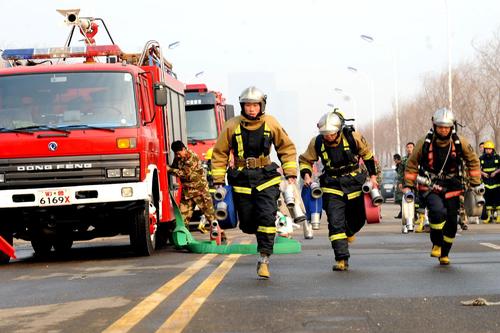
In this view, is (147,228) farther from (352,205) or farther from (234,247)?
(352,205)

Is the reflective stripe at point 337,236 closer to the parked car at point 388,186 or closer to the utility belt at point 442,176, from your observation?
the utility belt at point 442,176

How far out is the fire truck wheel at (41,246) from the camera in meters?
17.4

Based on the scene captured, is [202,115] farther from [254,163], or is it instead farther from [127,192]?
[254,163]

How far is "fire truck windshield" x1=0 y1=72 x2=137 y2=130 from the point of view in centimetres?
1503

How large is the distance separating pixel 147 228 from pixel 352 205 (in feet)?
12.5

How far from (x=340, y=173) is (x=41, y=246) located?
661 cm

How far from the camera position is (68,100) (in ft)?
Result: 49.9

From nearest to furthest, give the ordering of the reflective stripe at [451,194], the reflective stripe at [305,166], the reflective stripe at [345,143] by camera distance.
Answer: the reflective stripe at [345,143]
the reflective stripe at [305,166]
the reflective stripe at [451,194]

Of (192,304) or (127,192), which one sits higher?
(127,192)

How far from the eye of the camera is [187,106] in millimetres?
29422

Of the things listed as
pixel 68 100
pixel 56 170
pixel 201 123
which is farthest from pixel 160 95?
pixel 201 123

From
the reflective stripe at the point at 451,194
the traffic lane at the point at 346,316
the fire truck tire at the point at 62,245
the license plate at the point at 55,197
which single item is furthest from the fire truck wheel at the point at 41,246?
the traffic lane at the point at 346,316

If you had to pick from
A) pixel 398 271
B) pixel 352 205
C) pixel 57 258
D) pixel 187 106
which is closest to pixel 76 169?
pixel 57 258

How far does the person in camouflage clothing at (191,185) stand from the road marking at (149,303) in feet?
17.1
